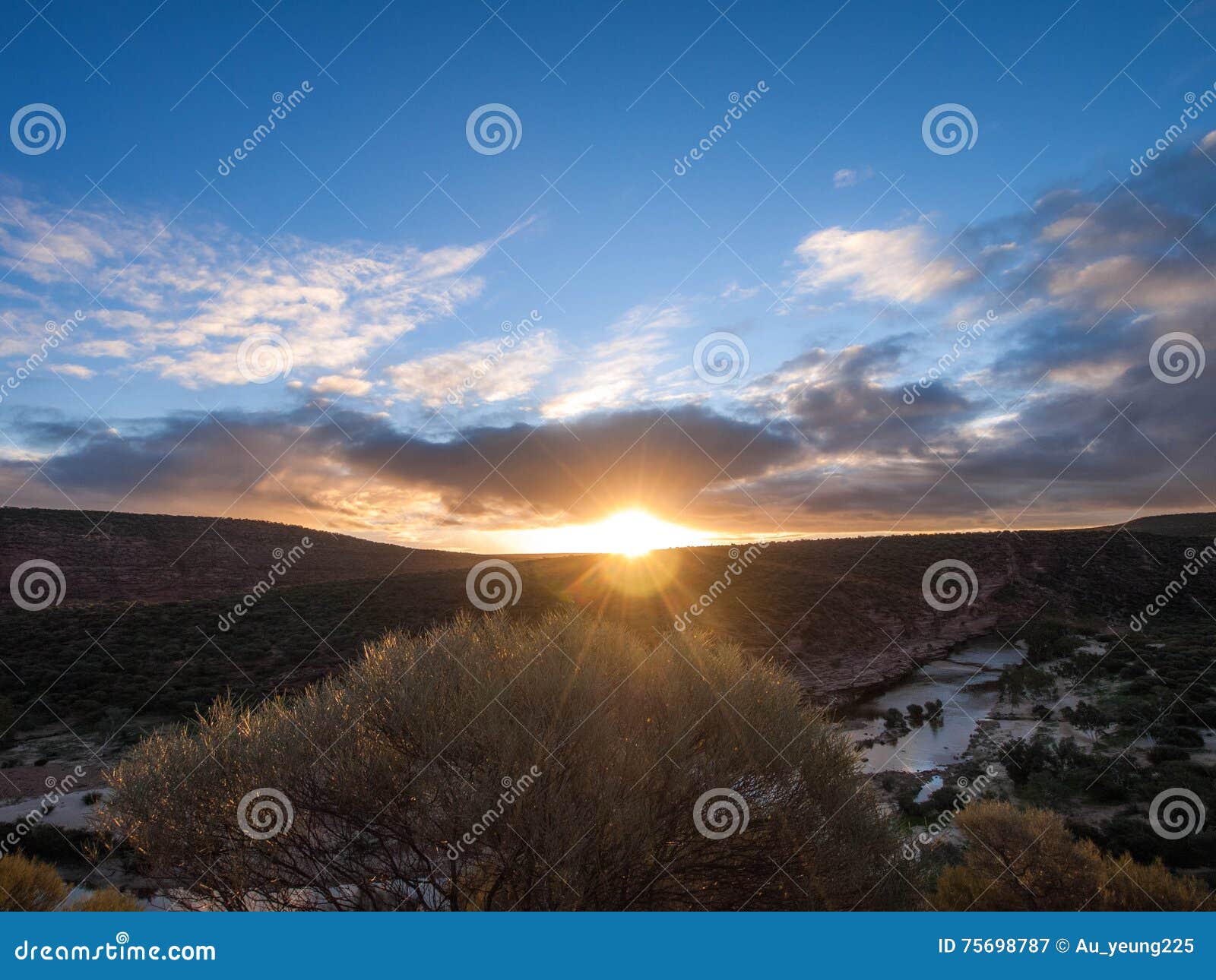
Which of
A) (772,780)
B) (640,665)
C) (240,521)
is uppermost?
(240,521)

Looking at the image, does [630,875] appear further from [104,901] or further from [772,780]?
[104,901]

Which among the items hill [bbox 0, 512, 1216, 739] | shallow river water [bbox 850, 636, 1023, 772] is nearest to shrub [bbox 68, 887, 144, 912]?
hill [bbox 0, 512, 1216, 739]

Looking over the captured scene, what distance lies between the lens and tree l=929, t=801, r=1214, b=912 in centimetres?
907

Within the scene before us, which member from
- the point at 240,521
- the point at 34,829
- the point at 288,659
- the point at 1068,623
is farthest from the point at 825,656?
the point at 240,521

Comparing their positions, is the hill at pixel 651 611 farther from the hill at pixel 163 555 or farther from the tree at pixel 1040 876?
the tree at pixel 1040 876

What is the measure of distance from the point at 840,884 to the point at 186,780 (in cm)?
828

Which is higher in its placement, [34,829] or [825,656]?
[825,656]

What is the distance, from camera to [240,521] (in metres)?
68.6

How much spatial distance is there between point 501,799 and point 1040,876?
331 inches

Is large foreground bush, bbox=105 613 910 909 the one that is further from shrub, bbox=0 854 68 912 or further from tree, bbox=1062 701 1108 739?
tree, bbox=1062 701 1108 739

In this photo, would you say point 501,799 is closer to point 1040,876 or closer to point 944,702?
point 1040,876

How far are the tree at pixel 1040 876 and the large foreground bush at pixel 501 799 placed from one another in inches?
94.2

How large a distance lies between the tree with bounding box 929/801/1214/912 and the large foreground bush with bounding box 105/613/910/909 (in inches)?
94.2

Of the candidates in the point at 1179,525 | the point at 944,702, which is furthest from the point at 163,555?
the point at 1179,525
